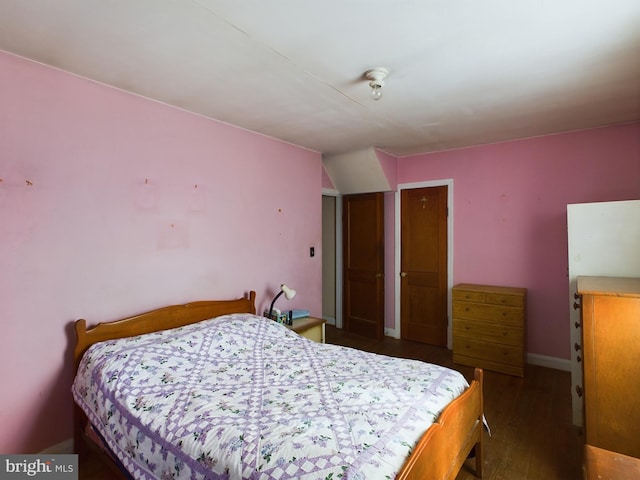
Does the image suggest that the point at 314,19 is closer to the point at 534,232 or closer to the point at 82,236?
the point at 82,236

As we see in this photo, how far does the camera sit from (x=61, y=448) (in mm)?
2096

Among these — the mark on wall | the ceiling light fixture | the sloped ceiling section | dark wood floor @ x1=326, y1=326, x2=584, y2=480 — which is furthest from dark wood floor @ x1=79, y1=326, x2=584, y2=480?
the ceiling light fixture

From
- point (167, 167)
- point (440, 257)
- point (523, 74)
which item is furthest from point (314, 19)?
point (440, 257)

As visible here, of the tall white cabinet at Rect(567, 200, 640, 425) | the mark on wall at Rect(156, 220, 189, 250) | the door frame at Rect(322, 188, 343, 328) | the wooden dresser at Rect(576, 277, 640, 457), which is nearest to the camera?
the wooden dresser at Rect(576, 277, 640, 457)

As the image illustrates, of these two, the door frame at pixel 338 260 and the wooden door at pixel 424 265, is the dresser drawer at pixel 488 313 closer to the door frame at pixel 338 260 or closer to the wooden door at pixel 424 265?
the wooden door at pixel 424 265

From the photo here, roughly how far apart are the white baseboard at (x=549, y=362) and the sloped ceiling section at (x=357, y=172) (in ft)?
7.95

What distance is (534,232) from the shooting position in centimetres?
353

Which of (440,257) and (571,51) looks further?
(440,257)

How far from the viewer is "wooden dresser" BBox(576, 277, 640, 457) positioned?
1863 mm

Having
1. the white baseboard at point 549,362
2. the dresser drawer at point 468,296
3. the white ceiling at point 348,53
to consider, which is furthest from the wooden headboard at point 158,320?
the white baseboard at point 549,362

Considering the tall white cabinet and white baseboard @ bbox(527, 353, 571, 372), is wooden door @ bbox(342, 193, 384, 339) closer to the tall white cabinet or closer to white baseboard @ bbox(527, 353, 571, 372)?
white baseboard @ bbox(527, 353, 571, 372)

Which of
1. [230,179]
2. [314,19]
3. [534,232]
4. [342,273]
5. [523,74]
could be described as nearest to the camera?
[314,19]

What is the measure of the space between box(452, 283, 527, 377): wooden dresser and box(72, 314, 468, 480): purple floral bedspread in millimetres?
1724

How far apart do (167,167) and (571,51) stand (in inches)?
104
